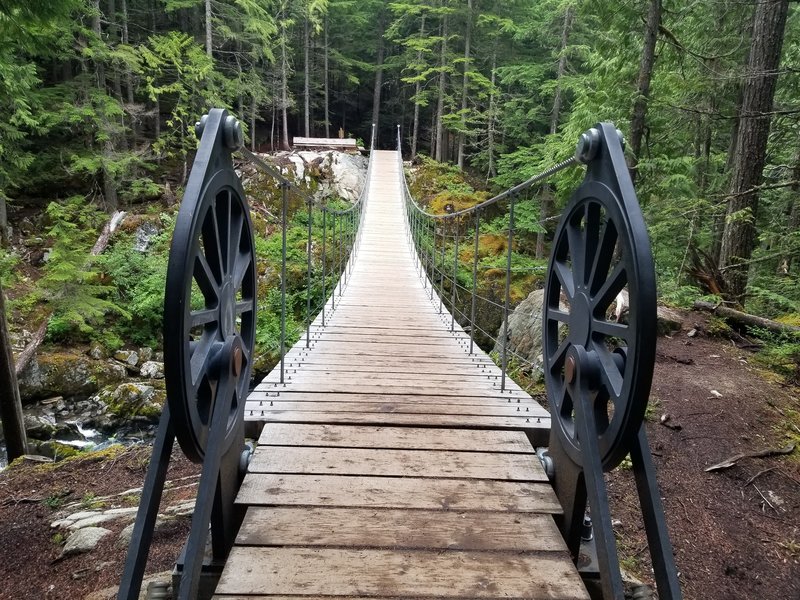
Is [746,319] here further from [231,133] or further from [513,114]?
[513,114]

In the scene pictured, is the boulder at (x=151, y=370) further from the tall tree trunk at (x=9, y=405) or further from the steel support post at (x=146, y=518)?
the steel support post at (x=146, y=518)

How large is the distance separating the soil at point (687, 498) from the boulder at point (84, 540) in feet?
0.14

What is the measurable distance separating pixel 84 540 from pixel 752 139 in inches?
276

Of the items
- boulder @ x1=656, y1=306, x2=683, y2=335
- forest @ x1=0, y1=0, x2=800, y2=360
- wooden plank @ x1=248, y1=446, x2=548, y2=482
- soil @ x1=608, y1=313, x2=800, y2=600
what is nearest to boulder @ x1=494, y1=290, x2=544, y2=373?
boulder @ x1=656, y1=306, x2=683, y2=335

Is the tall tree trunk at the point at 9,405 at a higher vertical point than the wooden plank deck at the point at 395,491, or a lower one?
lower

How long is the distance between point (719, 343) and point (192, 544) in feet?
16.5

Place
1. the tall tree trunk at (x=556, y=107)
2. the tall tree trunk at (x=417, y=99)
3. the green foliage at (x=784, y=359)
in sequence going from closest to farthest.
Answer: the green foliage at (x=784, y=359) → the tall tree trunk at (x=556, y=107) → the tall tree trunk at (x=417, y=99)

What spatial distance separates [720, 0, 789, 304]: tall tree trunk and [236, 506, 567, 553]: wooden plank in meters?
4.98

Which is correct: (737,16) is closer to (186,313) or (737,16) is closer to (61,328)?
(186,313)

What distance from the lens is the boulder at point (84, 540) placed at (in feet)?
8.00

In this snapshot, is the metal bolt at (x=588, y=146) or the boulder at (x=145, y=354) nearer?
the metal bolt at (x=588, y=146)

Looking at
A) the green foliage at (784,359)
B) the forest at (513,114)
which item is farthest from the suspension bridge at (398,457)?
the green foliage at (784,359)

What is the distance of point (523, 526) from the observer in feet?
4.93

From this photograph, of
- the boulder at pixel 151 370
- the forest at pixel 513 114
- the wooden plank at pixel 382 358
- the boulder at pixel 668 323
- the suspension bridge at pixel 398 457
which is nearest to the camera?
the suspension bridge at pixel 398 457
